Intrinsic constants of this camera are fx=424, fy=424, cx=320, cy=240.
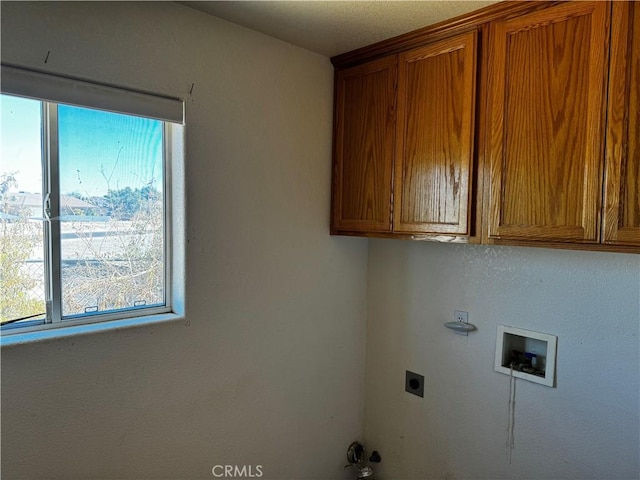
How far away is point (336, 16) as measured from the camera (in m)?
1.57

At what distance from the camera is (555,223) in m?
1.34

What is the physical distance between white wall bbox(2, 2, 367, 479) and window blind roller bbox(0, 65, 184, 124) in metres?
0.03

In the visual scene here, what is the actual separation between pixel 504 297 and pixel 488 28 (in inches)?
40.5

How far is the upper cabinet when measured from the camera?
122 centimetres

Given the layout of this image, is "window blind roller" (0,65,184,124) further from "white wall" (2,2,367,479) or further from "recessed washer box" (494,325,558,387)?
"recessed washer box" (494,325,558,387)

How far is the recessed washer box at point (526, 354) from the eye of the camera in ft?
5.27

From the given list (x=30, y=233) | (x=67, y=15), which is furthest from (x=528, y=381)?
(x=67, y=15)

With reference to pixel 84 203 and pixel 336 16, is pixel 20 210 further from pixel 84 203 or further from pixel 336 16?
pixel 336 16

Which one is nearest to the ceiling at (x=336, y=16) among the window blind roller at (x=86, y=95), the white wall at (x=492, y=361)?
the window blind roller at (x=86, y=95)

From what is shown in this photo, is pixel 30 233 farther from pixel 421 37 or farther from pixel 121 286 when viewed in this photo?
pixel 421 37

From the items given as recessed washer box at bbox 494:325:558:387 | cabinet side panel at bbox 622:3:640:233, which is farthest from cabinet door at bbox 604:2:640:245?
recessed washer box at bbox 494:325:558:387

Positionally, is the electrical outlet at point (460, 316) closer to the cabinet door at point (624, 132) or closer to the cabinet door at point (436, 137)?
the cabinet door at point (436, 137)

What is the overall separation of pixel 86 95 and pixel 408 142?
1.17 meters

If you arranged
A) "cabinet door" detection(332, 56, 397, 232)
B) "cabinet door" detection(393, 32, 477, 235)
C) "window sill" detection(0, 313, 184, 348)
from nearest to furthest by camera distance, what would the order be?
1. "window sill" detection(0, 313, 184, 348)
2. "cabinet door" detection(393, 32, 477, 235)
3. "cabinet door" detection(332, 56, 397, 232)
